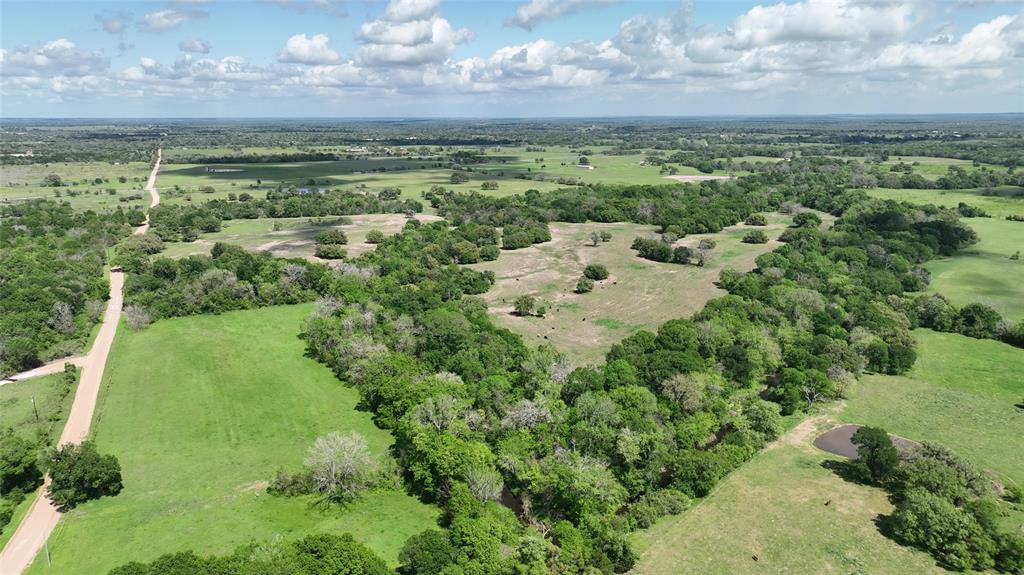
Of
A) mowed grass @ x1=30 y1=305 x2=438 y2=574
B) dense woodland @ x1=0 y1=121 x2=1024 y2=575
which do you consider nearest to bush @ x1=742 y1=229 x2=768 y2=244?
Answer: dense woodland @ x1=0 y1=121 x2=1024 y2=575

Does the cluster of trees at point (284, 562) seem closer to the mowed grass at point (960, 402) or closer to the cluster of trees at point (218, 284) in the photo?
the mowed grass at point (960, 402)

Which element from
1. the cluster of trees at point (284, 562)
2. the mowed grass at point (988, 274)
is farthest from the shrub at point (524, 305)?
the mowed grass at point (988, 274)

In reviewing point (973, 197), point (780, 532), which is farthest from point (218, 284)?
point (973, 197)

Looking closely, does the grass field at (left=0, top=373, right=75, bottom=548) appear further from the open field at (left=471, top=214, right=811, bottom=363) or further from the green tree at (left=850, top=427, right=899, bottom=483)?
the green tree at (left=850, top=427, right=899, bottom=483)

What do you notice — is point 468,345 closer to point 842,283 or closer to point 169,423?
point 169,423

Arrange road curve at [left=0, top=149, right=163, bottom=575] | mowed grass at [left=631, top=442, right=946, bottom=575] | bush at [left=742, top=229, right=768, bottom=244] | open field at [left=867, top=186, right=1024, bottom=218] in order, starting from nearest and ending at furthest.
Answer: mowed grass at [left=631, top=442, right=946, bottom=575] → road curve at [left=0, top=149, right=163, bottom=575] → bush at [left=742, top=229, right=768, bottom=244] → open field at [left=867, top=186, right=1024, bottom=218]

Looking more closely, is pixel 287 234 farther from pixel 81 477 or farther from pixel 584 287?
pixel 81 477

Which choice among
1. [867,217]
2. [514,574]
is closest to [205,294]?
[514,574]
